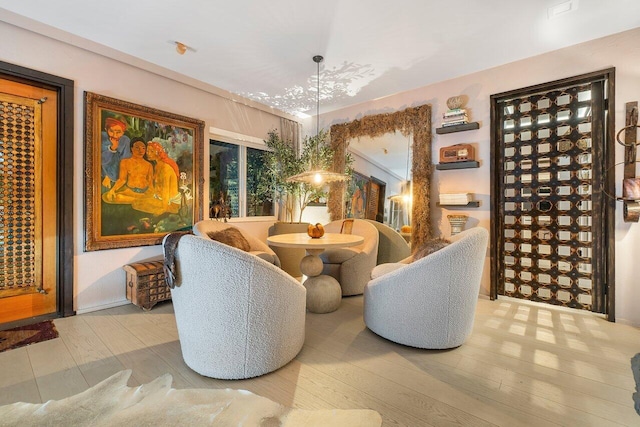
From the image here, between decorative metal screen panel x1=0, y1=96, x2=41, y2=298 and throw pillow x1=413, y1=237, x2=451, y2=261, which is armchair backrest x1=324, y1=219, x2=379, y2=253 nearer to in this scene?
throw pillow x1=413, y1=237, x2=451, y2=261

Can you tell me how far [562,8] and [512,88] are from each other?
38.7 inches

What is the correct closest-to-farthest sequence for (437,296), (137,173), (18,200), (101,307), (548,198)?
(437,296)
(18,200)
(101,307)
(548,198)
(137,173)

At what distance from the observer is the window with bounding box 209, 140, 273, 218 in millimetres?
4223

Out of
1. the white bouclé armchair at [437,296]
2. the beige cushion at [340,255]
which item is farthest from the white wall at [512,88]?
the white bouclé armchair at [437,296]

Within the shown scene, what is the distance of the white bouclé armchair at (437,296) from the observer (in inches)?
81.7

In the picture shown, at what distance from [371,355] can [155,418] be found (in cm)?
138

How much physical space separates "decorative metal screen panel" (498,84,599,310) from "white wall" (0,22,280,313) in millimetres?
4138

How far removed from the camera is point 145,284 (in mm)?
3064

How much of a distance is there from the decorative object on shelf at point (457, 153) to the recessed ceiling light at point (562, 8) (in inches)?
54.8

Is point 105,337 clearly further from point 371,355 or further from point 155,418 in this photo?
point 371,355

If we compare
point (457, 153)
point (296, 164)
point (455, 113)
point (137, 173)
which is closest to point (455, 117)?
point (455, 113)

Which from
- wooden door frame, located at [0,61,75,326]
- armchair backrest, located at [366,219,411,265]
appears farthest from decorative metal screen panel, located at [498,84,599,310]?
wooden door frame, located at [0,61,75,326]

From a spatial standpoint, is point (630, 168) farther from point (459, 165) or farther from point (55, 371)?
point (55, 371)

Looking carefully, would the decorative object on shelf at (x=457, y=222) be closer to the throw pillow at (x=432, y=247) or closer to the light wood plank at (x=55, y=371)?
the throw pillow at (x=432, y=247)
